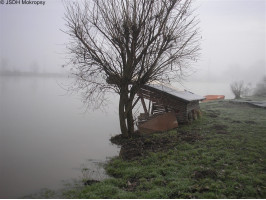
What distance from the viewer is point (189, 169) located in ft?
22.4

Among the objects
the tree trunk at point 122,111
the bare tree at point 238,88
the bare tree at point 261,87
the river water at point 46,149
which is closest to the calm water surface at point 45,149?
the river water at point 46,149

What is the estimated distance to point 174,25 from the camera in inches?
425

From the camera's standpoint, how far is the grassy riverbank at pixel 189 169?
17.8ft

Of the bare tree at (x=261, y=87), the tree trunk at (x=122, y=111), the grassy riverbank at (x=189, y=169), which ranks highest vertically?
the bare tree at (x=261, y=87)

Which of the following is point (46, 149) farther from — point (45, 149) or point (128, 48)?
point (128, 48)

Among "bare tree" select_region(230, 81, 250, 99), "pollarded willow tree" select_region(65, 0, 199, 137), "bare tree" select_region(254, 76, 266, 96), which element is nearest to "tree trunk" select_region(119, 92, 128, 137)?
"pollarded willow tree" select_region(65, 0, 199, 137)

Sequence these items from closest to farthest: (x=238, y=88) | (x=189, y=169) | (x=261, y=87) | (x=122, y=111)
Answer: (x=189, y=169) → (x=122, y=111) → (x=238, y=88) → (x=261, y=87)

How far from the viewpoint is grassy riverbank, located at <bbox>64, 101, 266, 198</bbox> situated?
17.8 feet

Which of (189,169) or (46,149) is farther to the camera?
(46,149)

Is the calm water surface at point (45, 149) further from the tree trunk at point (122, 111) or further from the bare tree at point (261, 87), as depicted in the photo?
the bare tree at point (261, 87)

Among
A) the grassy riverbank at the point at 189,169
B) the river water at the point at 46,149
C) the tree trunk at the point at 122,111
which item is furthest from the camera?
the tree trunk at the point at 122,111

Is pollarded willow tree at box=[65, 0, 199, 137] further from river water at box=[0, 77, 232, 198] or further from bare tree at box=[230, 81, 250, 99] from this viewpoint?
bare tree at box=[230, 81, 250, 99]

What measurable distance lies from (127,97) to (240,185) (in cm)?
688

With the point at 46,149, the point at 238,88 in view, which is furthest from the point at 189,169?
the point at 238,88
